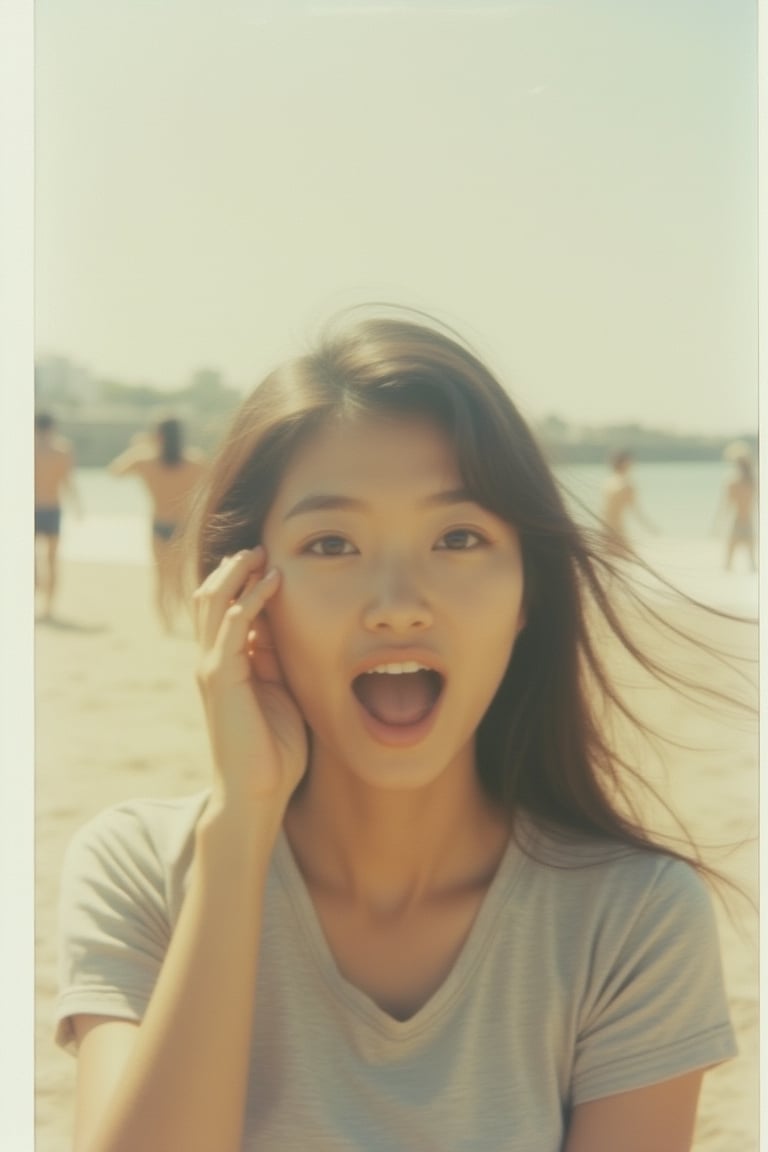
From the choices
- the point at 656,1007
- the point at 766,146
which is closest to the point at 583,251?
the point at 766,146

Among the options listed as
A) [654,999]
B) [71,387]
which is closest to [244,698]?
[654,999]

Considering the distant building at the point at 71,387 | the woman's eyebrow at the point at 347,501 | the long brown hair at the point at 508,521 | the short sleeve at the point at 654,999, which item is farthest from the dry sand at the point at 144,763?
the distant building at the point at 71,387

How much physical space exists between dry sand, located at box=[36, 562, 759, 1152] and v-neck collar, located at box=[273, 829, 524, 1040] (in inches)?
14.3

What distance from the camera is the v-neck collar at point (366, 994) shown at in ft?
4.41

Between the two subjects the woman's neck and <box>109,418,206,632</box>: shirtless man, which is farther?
<box>109,418,206,632</box>: shirtless man

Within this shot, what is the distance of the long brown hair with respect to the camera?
1414 millimetres

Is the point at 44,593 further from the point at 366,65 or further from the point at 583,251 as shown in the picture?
the point at 366,65

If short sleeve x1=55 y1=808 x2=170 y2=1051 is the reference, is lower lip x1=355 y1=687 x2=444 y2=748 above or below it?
above

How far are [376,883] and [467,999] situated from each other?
8.1 inches

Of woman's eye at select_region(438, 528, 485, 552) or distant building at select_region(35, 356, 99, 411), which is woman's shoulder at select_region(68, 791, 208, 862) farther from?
distant building at select_region(35, 356, 99, 411)

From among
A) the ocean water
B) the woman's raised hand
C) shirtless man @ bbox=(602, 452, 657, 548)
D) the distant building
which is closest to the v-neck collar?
the woman's raised hand

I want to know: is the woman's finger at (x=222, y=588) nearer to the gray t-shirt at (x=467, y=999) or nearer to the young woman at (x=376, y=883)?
the young woman at (x=376, y=883)

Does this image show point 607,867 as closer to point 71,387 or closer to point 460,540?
point 460,540

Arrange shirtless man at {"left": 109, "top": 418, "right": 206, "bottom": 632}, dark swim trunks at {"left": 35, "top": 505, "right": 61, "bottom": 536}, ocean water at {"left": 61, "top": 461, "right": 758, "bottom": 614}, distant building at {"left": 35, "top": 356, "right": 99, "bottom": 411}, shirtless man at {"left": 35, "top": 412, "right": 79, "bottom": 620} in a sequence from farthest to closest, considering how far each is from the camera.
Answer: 1. ocean water at {"left": 61, "top": 461, "right": 758, "bottom": 614}
2. shirtless man at {"left": 109, "top": 418, "right": 206, "bottom": 632}
3. dark swim trunks at {"left": 35, "top": 505, "right": 61, "bottom": 536}
4. shirtless man at {"left": 35, "top": 412, "right": 79, "bottom": 620}
5. distant building at {"left": 35, "top": 356, "right": 99, "bottom": 411}
